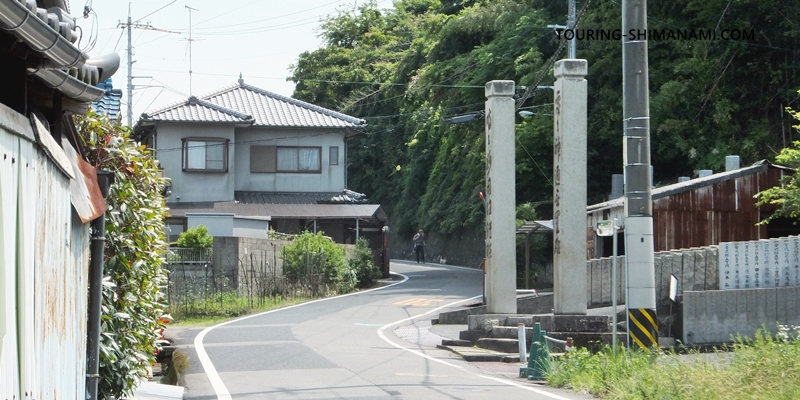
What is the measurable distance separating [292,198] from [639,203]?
1258 inches

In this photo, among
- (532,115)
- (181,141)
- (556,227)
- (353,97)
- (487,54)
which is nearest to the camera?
(556,227)

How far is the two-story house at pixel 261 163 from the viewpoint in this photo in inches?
1666

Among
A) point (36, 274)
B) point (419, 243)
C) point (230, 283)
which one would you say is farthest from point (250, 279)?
point (36, 274)

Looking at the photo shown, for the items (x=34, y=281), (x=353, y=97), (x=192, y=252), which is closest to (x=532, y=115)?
(x=192, y=252)

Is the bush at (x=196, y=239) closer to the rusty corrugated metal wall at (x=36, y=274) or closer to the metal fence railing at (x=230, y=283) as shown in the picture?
the metal fence railing at (x=230, y=283)

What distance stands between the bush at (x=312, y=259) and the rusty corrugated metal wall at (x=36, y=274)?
24.3 meters

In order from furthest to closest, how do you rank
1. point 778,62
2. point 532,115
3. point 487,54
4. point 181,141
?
1. point 181,141
2. point 487,54
3. point 532,115
4. point 778,62

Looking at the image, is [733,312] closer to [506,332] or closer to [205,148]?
[506,332]

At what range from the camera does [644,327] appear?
13.6m

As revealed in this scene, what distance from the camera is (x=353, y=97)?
196ft

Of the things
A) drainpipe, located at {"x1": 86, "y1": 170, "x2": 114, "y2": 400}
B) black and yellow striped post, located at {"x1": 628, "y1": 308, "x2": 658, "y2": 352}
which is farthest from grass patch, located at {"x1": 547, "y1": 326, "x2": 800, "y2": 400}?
drainpipe, located at {"x1": 86, "y1": 170, "x2": 114, "y2": 400}

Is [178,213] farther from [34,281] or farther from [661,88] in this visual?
[34,281]

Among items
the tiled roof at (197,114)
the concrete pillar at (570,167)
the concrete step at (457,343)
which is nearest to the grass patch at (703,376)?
the concrete step at (457,343)

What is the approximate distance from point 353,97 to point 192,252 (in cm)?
3075
